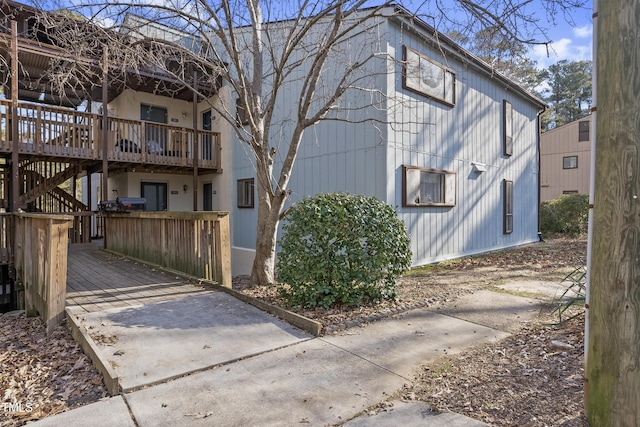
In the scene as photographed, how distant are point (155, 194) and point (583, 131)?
76.4 feet

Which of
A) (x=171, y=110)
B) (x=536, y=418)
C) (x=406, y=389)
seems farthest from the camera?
(x=171, y=110)

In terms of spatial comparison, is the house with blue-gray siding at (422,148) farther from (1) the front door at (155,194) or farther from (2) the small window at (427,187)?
(1) the front door at (155,194)

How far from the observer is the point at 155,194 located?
12.3 m

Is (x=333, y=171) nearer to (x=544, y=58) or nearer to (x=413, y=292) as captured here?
(x=413, y=292)

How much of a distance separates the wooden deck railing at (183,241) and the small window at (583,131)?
78.3 ft

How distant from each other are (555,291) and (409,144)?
4015 mm

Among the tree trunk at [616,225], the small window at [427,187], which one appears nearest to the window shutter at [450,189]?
the small window at [427,187]

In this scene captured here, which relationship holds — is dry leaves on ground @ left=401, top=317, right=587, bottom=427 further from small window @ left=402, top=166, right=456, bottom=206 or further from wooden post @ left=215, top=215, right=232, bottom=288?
small window @ left=402, top=166, right=456, bottom=206

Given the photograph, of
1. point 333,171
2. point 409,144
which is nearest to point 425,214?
point 409,144

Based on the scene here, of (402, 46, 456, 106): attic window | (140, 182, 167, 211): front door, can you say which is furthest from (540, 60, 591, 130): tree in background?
(140, 182, 167, 211): front door

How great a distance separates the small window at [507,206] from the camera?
38.4 ft

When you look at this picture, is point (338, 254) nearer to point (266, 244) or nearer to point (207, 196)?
point (266, 244)

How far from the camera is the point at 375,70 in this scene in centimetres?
794

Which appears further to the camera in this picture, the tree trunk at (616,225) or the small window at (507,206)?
the small window at (507,206)
